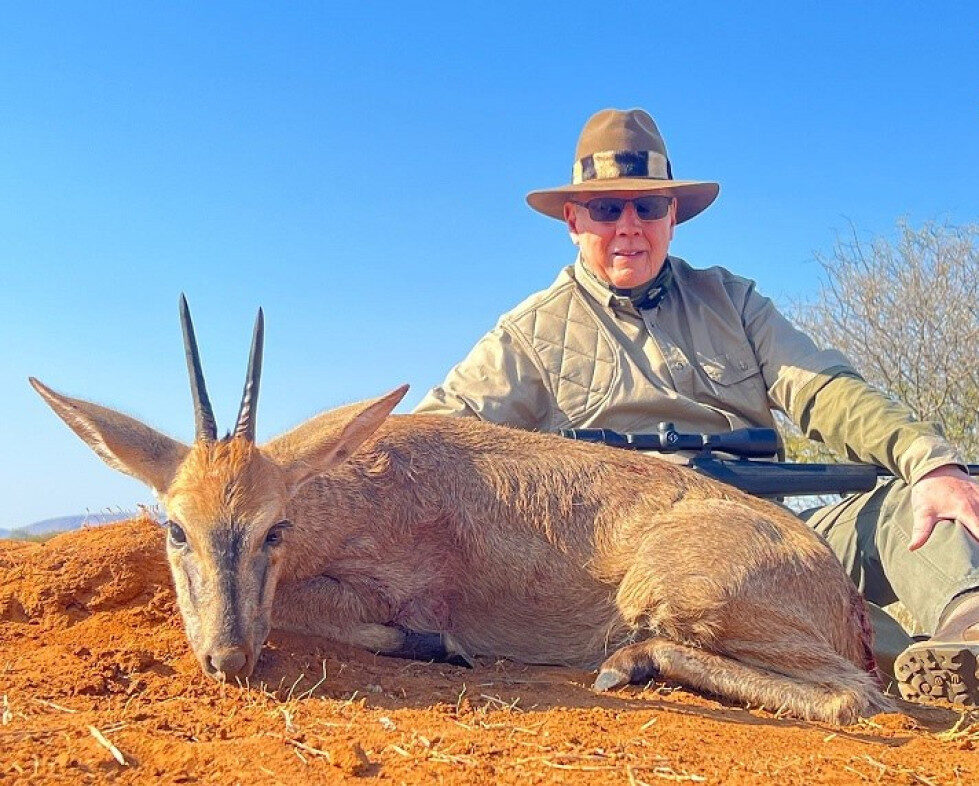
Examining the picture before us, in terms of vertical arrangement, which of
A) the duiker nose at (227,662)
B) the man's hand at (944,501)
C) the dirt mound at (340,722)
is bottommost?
the dirt mound at (340,722)

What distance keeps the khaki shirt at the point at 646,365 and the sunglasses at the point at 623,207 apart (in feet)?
1.67

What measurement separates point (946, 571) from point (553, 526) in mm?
2443

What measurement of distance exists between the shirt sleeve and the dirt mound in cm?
266

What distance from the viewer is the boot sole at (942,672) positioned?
516 cm

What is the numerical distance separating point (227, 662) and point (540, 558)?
2.02 metres

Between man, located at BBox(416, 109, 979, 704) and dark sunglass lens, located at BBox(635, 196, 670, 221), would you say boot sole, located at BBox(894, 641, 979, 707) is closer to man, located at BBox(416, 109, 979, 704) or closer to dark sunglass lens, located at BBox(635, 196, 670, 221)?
man, located at BBox(416, 109, 979, 704)

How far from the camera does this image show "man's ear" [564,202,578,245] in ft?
28.4

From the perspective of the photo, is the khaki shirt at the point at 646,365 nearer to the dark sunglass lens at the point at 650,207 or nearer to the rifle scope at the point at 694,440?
the dark sunglass lens at the point at 650,207

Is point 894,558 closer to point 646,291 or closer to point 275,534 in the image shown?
point 646,291

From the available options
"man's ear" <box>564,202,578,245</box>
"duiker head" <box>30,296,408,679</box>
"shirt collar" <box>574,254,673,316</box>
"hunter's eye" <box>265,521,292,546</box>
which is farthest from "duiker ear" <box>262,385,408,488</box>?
"man's ear" <box>564,202,578,245</box>

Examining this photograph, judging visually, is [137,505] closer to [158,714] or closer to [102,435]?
[102,435]

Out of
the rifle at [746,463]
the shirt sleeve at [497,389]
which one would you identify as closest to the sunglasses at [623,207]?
the shirt sleeve at [497,389]

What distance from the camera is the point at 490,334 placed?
8.24 metres

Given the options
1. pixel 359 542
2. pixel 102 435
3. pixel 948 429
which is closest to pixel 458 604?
pixel 359 542
